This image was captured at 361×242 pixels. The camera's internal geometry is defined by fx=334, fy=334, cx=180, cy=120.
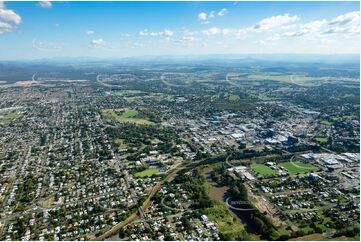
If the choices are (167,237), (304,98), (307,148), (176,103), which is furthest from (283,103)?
(167,237)

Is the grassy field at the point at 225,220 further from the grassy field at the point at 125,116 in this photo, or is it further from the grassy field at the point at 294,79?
the grassy field at the point at 294,79

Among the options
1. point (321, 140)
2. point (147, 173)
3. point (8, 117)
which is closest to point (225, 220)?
point (147, 173)

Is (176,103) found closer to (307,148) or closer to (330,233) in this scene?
(307,148)

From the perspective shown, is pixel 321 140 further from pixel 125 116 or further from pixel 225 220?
pixel 125 116

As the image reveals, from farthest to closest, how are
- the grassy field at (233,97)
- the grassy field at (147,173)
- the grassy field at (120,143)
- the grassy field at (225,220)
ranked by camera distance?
the grassy field at (233,97), the grassy field at (120,143), the grassy field at (147,173), the grassy field at (225,220)

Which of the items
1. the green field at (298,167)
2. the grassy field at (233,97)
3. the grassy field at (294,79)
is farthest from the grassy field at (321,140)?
the grassy field at (294,79)

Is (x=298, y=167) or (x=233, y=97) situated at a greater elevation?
(x=298, y=167)

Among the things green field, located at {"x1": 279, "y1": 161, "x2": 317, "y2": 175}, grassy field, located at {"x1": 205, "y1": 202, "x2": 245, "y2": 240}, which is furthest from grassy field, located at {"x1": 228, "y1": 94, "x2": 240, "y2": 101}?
grassy field, located at {"x1": 205, "y1": 202, "x2": 245, "y2": 240}

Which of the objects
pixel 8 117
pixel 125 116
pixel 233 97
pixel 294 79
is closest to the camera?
pixel 8 117
